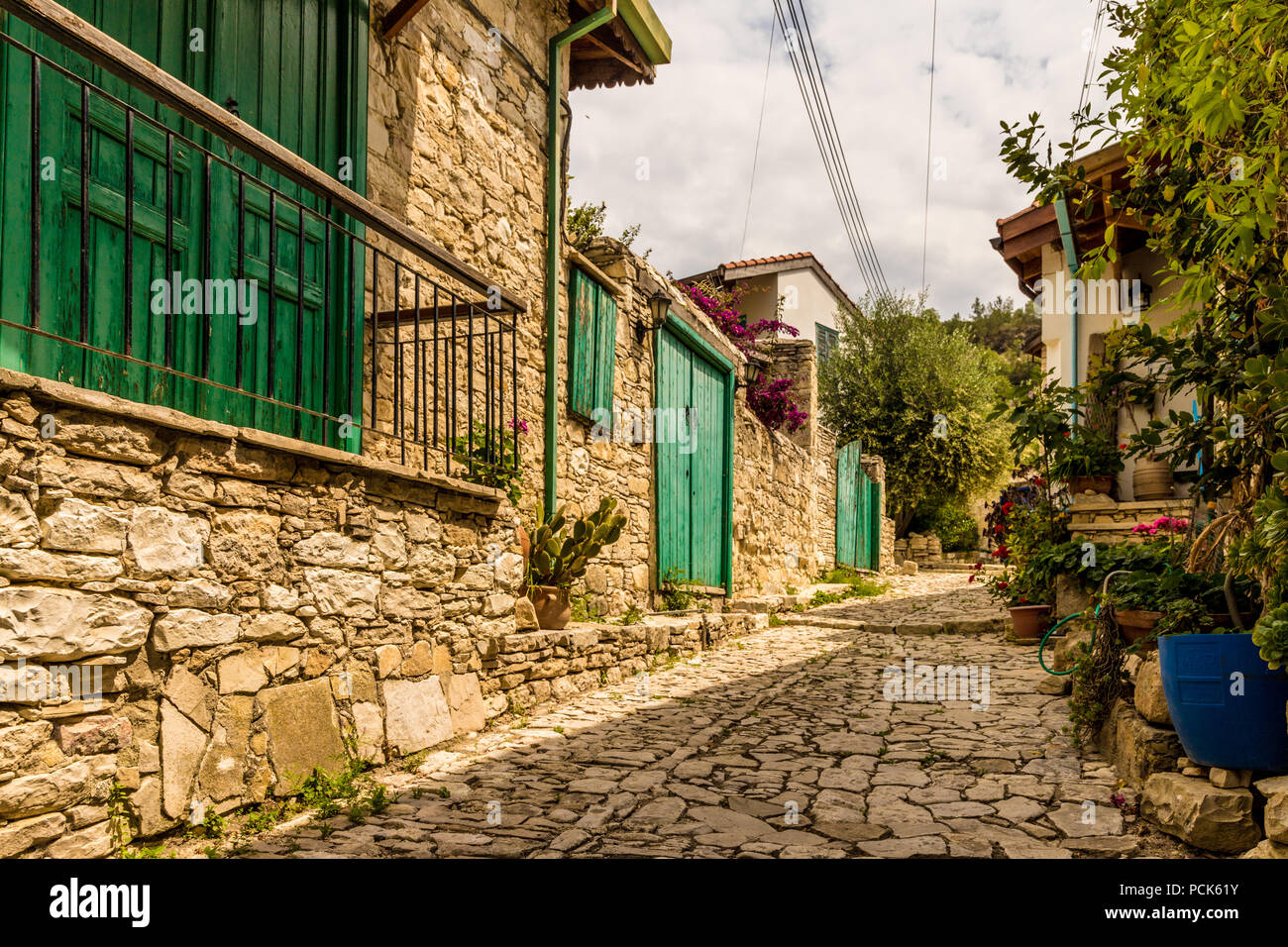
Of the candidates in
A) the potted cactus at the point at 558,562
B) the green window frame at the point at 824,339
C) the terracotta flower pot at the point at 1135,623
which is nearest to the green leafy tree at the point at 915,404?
the green window frame at the point at 824,339

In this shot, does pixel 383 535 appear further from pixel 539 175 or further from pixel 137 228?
pixel 539 175

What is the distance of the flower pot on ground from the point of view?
7457mm

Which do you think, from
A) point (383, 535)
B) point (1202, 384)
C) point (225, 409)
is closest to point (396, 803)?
point (383, 535)

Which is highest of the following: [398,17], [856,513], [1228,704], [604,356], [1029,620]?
[398,17]

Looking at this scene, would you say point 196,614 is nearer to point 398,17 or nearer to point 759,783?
point 759,783

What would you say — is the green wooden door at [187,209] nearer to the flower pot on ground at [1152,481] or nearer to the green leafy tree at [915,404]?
the flower pot on ground at [1152,481]

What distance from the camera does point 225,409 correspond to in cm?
394

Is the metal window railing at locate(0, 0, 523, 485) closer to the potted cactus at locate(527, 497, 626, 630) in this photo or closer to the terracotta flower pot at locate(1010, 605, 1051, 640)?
the potted cactus at locate(527, 497, 626, 630)

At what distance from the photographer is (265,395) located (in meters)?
4.12

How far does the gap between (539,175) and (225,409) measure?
351 cm

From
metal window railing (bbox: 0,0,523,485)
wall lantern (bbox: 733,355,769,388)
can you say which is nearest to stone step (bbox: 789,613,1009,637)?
wall lantern (bbox: 733,355,769,388)

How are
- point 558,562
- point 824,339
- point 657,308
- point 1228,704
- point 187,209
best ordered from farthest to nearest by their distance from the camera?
point 824,339 < point 657,308 < point 558,562 < point 187,209 < point 1228,704

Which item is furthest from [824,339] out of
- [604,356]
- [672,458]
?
[604,356]

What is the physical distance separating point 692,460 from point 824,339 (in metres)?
13.5
